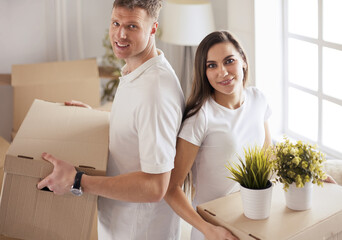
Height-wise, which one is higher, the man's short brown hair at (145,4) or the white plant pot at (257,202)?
the man's short brown hair at (145,4)

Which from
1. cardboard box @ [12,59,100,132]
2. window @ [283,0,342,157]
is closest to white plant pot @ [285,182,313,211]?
window @ [283,0,342,157]

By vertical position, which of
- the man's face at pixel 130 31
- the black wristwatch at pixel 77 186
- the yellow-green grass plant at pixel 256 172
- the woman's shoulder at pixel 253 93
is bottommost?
the black wristwatch at pixel 77 186

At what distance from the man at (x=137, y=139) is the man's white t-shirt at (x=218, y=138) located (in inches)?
3.3

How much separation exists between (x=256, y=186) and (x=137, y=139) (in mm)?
443

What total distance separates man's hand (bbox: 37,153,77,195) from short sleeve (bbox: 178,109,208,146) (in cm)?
40

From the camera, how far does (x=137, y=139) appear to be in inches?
70.4

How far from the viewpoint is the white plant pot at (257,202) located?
1.60 meters

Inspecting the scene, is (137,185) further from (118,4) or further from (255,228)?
(118,4)

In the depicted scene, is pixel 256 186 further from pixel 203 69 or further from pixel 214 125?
pixel 203 69

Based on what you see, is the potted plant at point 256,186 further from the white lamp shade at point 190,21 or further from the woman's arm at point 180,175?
the white lamp shade at point 190,21

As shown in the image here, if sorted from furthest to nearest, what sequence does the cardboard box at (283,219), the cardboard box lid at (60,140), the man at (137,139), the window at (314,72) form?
the window at (314,72), the cardboard box lid at (60,140), the man at (137,139), the cardboard box at (283,219)

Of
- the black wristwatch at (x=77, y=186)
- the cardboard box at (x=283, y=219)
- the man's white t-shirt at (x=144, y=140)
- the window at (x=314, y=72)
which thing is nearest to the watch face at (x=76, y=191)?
the black wristwatch at (x=77, y=186)

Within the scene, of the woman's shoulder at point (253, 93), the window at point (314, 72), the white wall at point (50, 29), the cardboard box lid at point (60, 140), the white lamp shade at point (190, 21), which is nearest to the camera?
the cardboard box lid at point (60, 140)

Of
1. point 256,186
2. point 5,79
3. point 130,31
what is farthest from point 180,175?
point 5,79
